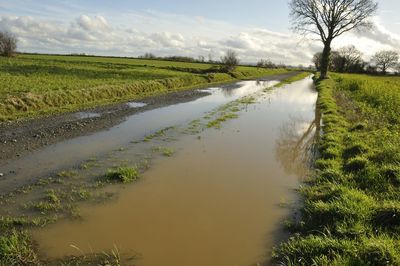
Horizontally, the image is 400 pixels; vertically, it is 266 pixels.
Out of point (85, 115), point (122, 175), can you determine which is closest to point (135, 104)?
point (85, 115)

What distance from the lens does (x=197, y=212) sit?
22.0 ft

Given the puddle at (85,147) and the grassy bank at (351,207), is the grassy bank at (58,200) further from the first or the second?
the grassy bank at (351,207)

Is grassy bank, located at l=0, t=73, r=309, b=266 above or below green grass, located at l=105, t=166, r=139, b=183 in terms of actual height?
below

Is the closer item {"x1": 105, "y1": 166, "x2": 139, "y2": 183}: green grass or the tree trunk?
{"x1": 105, "y1": 166, "x2": 139, "y2": 183}: green grass

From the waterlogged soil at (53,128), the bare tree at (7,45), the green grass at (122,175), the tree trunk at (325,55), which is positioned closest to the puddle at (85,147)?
the waterlogged soil at (53,128)

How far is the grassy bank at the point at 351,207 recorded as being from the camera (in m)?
4.89

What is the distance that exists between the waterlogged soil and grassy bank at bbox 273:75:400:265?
811cm

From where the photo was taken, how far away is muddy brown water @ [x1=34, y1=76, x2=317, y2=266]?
17.7 feet

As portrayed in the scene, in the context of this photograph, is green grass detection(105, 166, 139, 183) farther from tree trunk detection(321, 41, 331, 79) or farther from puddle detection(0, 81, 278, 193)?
tree trunk detection(321, 41, 331, 79)

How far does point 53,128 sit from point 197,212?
9044mm

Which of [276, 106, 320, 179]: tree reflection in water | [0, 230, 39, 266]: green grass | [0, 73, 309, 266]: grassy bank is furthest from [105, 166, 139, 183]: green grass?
[276, 106, 320, 179]: tree reflection in water

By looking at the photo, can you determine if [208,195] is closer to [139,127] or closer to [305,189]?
Result: [305,189]

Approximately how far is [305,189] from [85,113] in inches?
500

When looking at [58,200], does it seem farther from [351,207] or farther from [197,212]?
[351,207]
